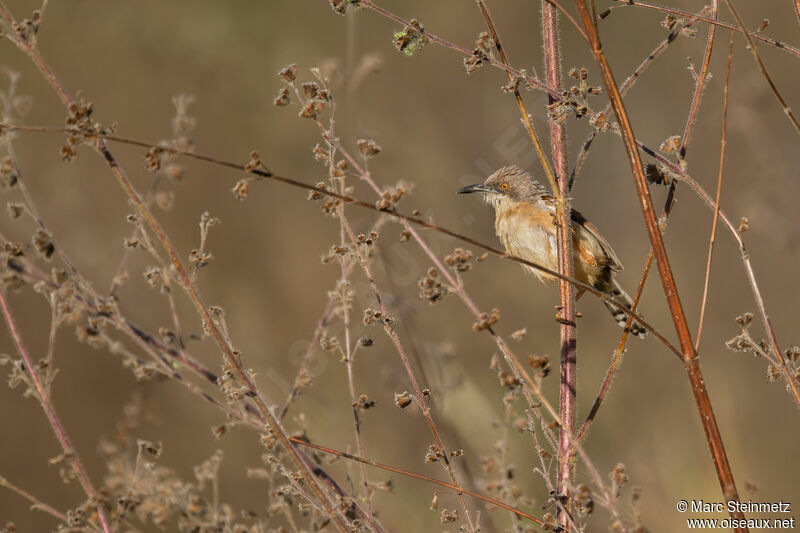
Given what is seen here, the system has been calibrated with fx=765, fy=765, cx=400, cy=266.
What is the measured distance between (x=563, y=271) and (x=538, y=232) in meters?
1.76

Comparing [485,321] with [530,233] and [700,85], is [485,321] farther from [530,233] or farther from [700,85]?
[530,233]

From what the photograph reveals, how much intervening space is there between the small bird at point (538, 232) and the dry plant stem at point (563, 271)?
1.60 m

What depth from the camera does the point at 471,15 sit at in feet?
28.3

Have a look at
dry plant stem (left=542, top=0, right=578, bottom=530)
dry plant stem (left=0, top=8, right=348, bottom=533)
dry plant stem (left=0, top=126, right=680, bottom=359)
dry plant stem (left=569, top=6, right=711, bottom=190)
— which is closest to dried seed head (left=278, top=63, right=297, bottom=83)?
dry plant stem (left=0, top=126, right=680, bottom=359)

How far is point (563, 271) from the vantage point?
231cm

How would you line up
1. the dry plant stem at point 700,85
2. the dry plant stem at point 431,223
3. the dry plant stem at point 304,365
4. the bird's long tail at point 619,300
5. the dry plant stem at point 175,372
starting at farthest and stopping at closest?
the bird's long tail at point 619,300 < the dry plant stem at point 304,365 < the dry plant stem at point 175,372 < the dry plant stem at point 700,85 < the dry plant stem at point 431,223

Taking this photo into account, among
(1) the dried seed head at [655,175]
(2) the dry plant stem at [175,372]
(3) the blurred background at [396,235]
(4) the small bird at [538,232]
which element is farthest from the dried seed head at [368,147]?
(4) the small bird at [538,232]

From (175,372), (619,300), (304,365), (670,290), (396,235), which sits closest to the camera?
(670,290)

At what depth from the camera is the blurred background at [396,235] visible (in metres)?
4.90

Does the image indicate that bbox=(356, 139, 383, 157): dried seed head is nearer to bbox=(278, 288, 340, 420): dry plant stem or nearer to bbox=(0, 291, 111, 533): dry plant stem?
bbox=(278, 288, 340, 420): dry plant stem

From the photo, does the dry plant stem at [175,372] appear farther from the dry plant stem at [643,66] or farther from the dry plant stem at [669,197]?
the dry plant stem at [643,66]

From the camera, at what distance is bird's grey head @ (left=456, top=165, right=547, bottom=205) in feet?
13.7

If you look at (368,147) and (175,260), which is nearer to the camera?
(175,260)

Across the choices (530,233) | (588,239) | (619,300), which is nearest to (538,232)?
(530,233)
